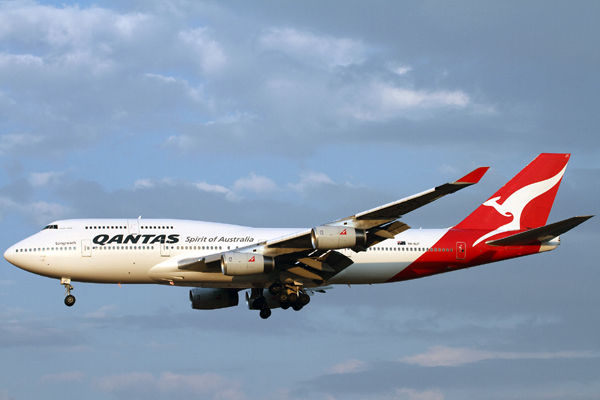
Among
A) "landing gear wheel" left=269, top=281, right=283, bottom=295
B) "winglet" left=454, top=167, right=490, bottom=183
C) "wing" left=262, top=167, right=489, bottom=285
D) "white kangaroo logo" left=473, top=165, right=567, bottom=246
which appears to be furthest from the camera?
"white kangaroo logo" left=473, top=165, right=567, bottom=246

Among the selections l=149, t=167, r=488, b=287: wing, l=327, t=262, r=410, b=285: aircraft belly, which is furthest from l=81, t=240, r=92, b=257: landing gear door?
l=327, t=262, r=410, b=285: aircraft belly

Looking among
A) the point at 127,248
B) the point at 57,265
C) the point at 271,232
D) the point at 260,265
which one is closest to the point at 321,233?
the point at 260,265

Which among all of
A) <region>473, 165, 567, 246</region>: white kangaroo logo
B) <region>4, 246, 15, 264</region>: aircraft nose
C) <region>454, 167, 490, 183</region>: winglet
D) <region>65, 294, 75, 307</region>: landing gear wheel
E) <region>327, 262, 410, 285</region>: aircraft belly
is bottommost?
<region>65, 294, 75, 307</region>: landing gear wheel

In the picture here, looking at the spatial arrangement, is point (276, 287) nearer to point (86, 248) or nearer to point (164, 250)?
point (164, 250)

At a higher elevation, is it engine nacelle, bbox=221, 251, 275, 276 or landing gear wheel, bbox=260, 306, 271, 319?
engine nacelle, bbox=221, 251, 275, 276

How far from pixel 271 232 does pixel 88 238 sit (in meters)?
10.4

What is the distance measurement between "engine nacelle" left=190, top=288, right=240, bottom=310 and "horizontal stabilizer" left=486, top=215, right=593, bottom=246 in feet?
55.9

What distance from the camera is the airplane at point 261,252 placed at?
40106 mm

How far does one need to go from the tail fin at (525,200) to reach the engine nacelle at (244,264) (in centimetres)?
1356

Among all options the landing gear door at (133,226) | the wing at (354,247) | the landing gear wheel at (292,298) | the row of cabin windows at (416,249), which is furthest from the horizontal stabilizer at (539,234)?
the landing gear door at (133,226)

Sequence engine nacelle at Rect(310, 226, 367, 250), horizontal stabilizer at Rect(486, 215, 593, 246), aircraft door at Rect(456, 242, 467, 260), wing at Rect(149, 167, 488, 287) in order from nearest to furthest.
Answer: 1. wing at Rect(149, 167, 488, 287)
2. engine nacelle at Rect(310, 226, 367, 250)
3. horizontal stabilizer at Rect(486, 215, 593, 246)
4. aircraft door at Rect(456, 242, 467, 260)

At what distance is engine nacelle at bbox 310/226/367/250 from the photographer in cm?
3684

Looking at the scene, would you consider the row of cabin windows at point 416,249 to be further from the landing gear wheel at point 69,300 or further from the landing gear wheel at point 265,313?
the landing gear wheel at point 69,300

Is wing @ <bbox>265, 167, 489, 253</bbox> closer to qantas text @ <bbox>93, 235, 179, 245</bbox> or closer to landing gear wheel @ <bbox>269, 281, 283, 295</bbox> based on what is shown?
landing gear wheel @ <bbox>269, 281, 283, 295</bbox>
